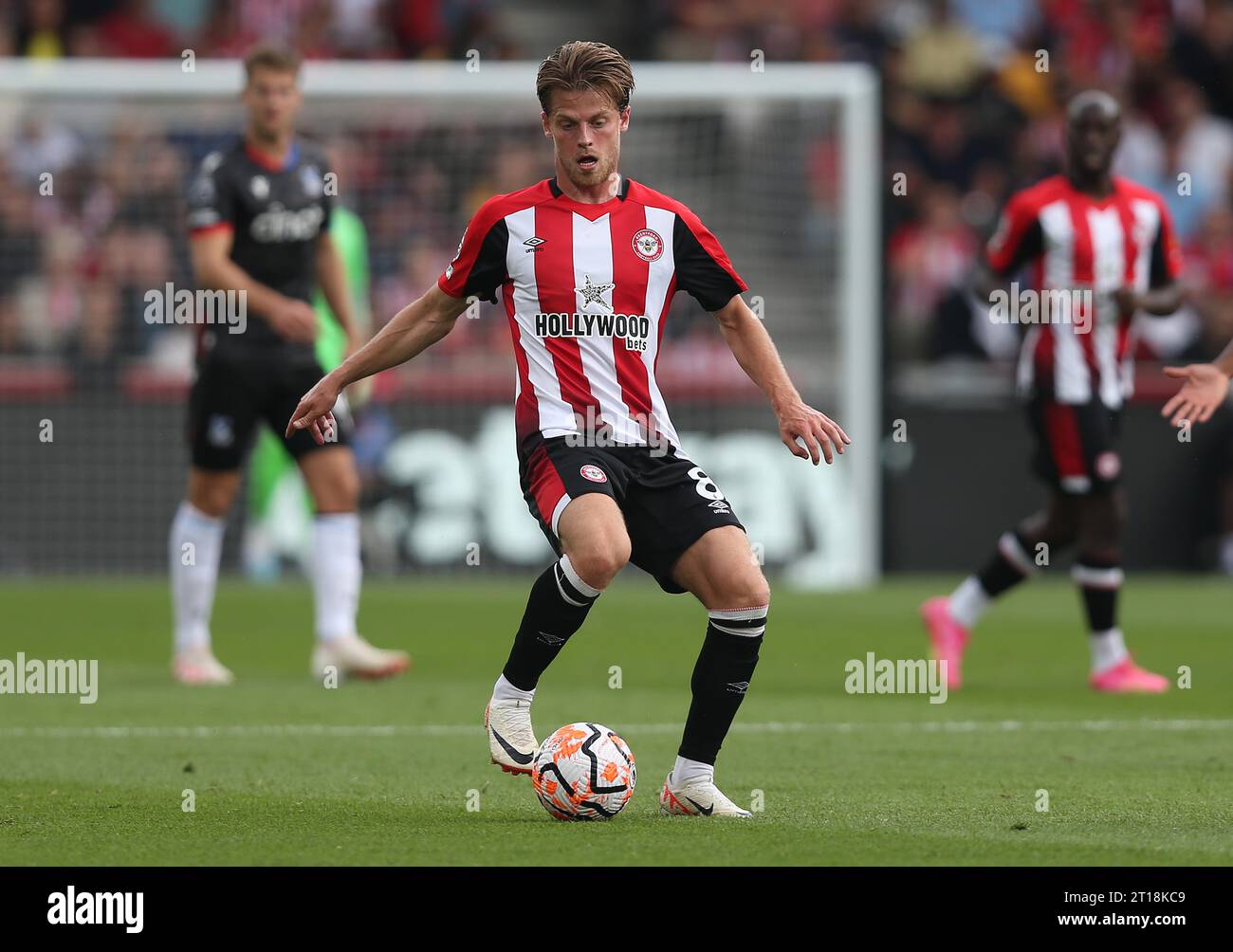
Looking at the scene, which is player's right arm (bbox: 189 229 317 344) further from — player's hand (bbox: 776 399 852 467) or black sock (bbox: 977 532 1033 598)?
player's hand (bbox: 776 399 852 467)

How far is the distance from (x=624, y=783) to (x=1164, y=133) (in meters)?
14.3

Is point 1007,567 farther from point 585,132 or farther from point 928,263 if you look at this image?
point 928,263

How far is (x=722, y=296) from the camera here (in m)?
6.03

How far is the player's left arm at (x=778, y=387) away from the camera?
5.68 m

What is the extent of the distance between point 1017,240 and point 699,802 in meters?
4.52

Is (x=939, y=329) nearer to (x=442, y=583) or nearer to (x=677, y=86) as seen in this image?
(x=677, y=86)

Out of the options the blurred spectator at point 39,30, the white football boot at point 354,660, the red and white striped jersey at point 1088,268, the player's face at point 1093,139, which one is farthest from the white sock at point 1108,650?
the blurred spectator at point 39,30

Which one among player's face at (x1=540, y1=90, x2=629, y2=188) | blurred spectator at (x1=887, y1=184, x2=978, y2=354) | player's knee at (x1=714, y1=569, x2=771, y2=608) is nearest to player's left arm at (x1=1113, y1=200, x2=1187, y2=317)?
player's face at (x1=540, y1=90, x2=629, y2=188)

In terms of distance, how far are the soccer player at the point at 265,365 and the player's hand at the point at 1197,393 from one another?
14.4 ft

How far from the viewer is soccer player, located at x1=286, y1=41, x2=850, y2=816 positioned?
578cm

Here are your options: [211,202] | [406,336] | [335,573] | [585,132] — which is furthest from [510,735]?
[211,202]

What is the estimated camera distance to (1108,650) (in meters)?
9.25

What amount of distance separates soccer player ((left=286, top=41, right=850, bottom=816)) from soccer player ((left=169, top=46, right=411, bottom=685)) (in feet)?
11.3
